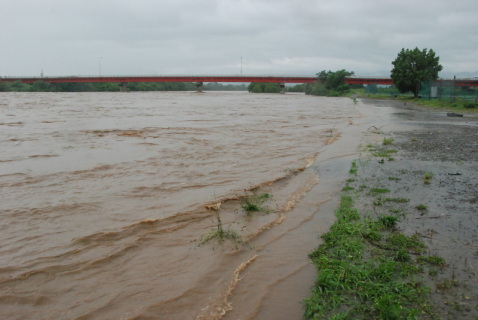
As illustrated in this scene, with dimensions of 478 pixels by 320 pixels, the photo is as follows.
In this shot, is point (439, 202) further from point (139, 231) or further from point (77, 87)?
point (77, 87)

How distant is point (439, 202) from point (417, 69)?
5394cm

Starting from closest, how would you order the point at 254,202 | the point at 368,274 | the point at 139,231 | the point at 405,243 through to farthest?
1. the point at 368,274
2. the point at 405,243
3. the point at 139,231
4. the point at 254,202

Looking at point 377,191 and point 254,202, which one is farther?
point 377,191

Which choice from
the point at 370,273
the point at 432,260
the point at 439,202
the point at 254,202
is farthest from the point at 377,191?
the point at 370,273

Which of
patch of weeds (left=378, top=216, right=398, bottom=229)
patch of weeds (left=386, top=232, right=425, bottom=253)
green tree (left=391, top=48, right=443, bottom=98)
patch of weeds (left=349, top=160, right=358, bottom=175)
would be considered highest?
green tree (left=391, top=48, right=443, bottom=98)

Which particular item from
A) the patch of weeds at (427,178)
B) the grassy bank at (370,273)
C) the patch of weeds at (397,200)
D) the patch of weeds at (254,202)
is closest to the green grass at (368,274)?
the grassy bank at (370,273)

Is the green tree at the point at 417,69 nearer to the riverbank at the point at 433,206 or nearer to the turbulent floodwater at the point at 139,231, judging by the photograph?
the riverbank at the point at 433,206

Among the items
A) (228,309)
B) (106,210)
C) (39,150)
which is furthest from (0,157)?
(228,309)

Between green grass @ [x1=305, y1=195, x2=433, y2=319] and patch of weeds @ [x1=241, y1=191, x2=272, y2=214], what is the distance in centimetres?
166

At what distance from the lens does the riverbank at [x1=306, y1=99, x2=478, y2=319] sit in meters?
4.07

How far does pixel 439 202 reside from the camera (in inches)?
276

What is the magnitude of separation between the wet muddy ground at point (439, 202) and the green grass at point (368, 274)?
217 mm

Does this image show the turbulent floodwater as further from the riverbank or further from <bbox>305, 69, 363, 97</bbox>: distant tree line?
<bbox>305, 69, 363, 97</bbox>: distant tree line

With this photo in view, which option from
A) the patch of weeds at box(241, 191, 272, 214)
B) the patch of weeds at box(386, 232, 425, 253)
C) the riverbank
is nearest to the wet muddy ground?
the riverbank
